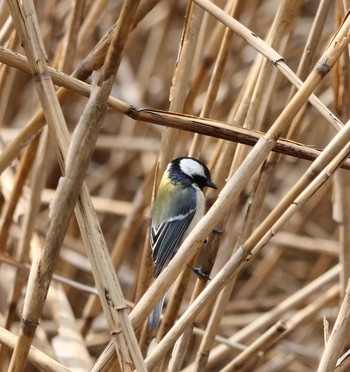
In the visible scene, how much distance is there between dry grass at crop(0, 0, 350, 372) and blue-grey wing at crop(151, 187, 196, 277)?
0.22 ft

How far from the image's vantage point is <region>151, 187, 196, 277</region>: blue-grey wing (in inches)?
75.7

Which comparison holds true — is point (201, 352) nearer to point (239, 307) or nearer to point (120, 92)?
point (239, 307)

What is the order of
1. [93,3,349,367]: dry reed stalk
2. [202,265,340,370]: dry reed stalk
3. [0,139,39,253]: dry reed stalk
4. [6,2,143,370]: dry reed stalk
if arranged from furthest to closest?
[202,265,340,370]: dry reed stalk → [0,139,39,253]: dry reed stalk → [93,3,349,367]: dry reed stalk → [6,2,143,370]: dry reed stalk

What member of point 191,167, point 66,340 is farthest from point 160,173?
point 66,340

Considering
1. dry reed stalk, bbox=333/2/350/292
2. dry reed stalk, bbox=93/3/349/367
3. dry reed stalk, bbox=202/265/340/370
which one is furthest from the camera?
dry reed stalk, bbox=202/265/340/370

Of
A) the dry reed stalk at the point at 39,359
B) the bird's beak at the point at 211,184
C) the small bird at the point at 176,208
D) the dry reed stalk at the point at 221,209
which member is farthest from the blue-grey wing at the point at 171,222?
the dry reed stalk at the point at 221,209

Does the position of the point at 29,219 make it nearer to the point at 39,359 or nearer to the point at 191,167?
the point at 191,167

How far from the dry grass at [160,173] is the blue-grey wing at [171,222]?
0.07 metres

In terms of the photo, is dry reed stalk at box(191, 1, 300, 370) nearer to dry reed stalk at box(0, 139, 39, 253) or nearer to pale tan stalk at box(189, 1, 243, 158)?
pale tan stalk at box(189, 1, 243, 158)

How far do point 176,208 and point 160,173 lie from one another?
1.87ft

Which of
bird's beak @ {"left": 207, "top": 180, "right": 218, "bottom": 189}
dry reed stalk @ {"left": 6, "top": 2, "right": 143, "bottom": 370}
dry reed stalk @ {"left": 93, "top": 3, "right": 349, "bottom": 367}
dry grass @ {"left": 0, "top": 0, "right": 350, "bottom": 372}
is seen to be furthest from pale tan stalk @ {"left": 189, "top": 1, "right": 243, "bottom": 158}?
dry reed stalk @ {"left": 6, "top": 2, "right": 143, "bottom": 370}

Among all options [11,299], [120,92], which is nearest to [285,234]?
[120,92]

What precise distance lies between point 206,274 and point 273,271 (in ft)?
5.83

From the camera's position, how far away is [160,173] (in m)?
1.57
